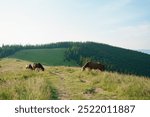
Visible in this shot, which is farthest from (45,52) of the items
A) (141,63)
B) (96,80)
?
(96,80)

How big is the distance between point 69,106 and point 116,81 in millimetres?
7357

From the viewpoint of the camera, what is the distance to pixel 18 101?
1062 centimetres

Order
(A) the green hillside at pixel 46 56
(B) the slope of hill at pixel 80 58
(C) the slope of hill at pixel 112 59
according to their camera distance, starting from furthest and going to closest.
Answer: (C) the slope of hill at pixel 112 59
(B) the slope of hill at pixel 80 58
(A) the green hillside at pixel 46 56

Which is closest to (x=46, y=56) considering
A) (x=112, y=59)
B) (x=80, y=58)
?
(x=80, y=58)

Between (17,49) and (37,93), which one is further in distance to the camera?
(17,49)

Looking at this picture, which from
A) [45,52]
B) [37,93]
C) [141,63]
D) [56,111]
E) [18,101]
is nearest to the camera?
[56,111]

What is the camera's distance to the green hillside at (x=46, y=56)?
15400cm

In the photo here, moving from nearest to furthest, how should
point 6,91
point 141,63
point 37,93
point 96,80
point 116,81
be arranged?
point 37,93
point 6,91
point 116,81
point 96,80
point 141,63

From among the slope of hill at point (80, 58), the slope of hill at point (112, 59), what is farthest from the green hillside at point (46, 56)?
A: the slope of hill at point (112, 59)

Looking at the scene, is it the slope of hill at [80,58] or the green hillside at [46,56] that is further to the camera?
the slope of hill at [80,58]

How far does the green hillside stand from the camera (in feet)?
505

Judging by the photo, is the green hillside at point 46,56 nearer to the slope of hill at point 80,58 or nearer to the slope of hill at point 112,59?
the slope of hill at point 80,58

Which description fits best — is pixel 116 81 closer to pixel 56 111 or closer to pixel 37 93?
pixel 37 93

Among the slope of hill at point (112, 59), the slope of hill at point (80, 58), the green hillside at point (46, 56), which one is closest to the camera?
the green hillside at point (46, 56)
